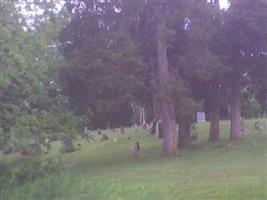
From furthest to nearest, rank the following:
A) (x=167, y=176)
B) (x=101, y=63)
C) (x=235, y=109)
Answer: (x=235, y=109) → (x=101, y=63) → (x=167, y=176)

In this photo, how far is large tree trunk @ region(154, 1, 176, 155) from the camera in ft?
107

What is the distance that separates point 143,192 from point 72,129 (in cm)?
623

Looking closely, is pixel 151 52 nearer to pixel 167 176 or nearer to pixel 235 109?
pixel 235 109

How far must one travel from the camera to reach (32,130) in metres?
15.4

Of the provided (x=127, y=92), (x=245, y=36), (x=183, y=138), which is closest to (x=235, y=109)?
(x=183, y=138)

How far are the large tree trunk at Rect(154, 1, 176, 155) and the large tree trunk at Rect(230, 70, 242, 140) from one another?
745 centimetres

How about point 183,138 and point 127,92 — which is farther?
point 183,138

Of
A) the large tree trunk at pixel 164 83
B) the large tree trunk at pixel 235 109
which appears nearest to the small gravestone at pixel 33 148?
the large tree trunk at pixel 164 83

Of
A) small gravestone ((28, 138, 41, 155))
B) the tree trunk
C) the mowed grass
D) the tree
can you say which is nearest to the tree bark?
the mowed grass

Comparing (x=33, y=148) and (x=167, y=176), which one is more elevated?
(x=33, y=148)

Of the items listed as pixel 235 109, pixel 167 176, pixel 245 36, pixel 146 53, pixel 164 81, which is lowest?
pixel 167 176

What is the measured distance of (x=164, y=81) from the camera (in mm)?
32719

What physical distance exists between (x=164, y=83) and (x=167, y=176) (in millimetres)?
10982

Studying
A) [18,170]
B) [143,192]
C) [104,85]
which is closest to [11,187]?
[18,170]
